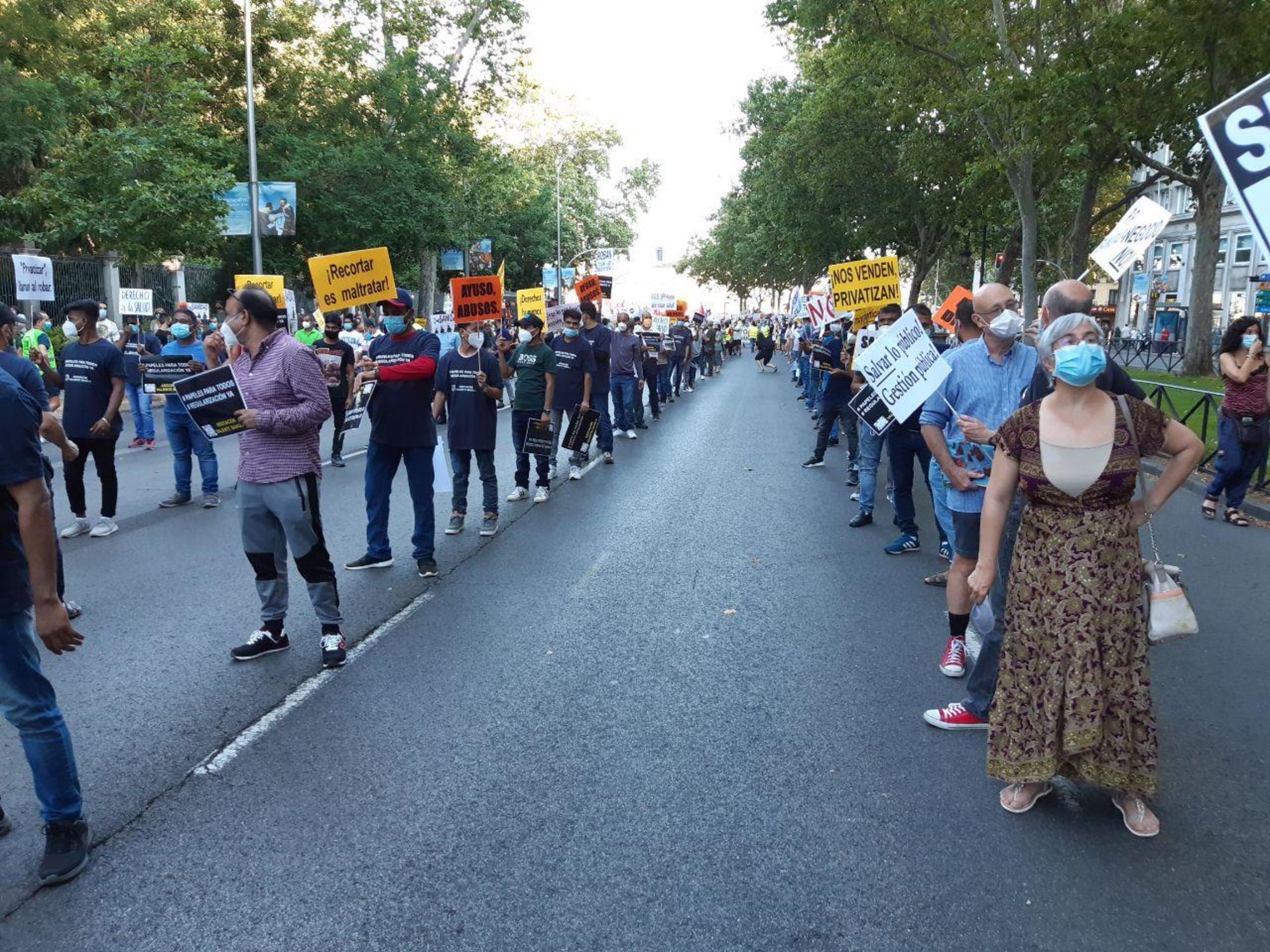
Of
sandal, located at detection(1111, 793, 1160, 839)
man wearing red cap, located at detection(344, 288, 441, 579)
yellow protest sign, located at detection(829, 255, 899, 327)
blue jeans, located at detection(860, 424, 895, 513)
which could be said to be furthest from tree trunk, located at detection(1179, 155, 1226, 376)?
sandal, located at detection(1111, 793, 1160, 839)

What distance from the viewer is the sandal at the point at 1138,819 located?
372 cm

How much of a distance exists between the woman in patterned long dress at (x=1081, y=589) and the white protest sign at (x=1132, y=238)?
1000 centimetres

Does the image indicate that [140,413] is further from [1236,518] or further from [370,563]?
[1236,518]

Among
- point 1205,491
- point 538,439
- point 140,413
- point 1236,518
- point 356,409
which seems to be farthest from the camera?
point 140,413

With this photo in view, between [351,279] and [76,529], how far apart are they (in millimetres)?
3451

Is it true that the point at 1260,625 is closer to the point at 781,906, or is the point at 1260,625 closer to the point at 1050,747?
the point at 1050,747

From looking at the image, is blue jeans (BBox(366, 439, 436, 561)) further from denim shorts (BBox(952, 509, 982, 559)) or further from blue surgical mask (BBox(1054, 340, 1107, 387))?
blue surgical mask (BBox(1054, 340, 1107, 387))

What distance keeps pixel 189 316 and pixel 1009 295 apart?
8.70 metres

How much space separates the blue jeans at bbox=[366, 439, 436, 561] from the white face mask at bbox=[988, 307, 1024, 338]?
13.6 ft

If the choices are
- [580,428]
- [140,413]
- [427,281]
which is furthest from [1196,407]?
[427,281]

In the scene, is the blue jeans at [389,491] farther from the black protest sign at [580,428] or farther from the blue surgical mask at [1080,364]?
the blue surgical mask at [1080,364]

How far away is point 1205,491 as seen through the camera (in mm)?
11469

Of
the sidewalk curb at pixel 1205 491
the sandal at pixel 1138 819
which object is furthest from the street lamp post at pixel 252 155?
the sandal at pixel 1138 819

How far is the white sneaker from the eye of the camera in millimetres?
8680
